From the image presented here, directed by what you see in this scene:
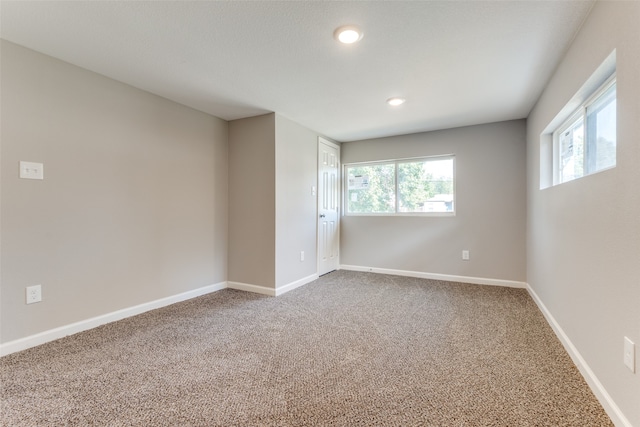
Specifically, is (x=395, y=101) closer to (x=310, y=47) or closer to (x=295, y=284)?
(x=310, y=47)

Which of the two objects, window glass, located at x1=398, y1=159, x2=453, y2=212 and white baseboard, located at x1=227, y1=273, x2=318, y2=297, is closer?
white baseboard, located at x1=227, y1=273, x2=318, y2=297

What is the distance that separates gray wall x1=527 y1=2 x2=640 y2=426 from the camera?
1.24m

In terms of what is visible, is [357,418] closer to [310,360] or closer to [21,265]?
[310,360]

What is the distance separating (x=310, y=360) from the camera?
1.94 meters

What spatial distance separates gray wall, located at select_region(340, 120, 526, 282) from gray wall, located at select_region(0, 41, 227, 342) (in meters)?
2.68

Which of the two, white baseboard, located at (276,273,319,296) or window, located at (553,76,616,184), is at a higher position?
window, located at (553,76,616,184)

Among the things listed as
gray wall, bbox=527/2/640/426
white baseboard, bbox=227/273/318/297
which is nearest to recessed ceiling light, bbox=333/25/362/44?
gray wall, bbox=527/2/640/426

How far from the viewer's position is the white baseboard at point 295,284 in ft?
11.5

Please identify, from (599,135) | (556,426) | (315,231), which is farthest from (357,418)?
(315,231)

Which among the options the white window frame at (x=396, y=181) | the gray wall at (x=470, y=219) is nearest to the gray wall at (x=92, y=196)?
the white window frame at (x=396, y=181)

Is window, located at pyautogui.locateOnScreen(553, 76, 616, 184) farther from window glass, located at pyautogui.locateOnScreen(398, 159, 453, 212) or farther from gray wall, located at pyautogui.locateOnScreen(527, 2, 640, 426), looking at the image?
window glass, located at pyautogui.locateOnScreen(398, 159, 453, 212)

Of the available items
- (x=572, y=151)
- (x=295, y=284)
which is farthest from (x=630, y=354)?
(x=295, y=284)

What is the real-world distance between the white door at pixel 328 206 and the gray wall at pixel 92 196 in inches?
63.6

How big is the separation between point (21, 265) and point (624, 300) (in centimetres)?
356
